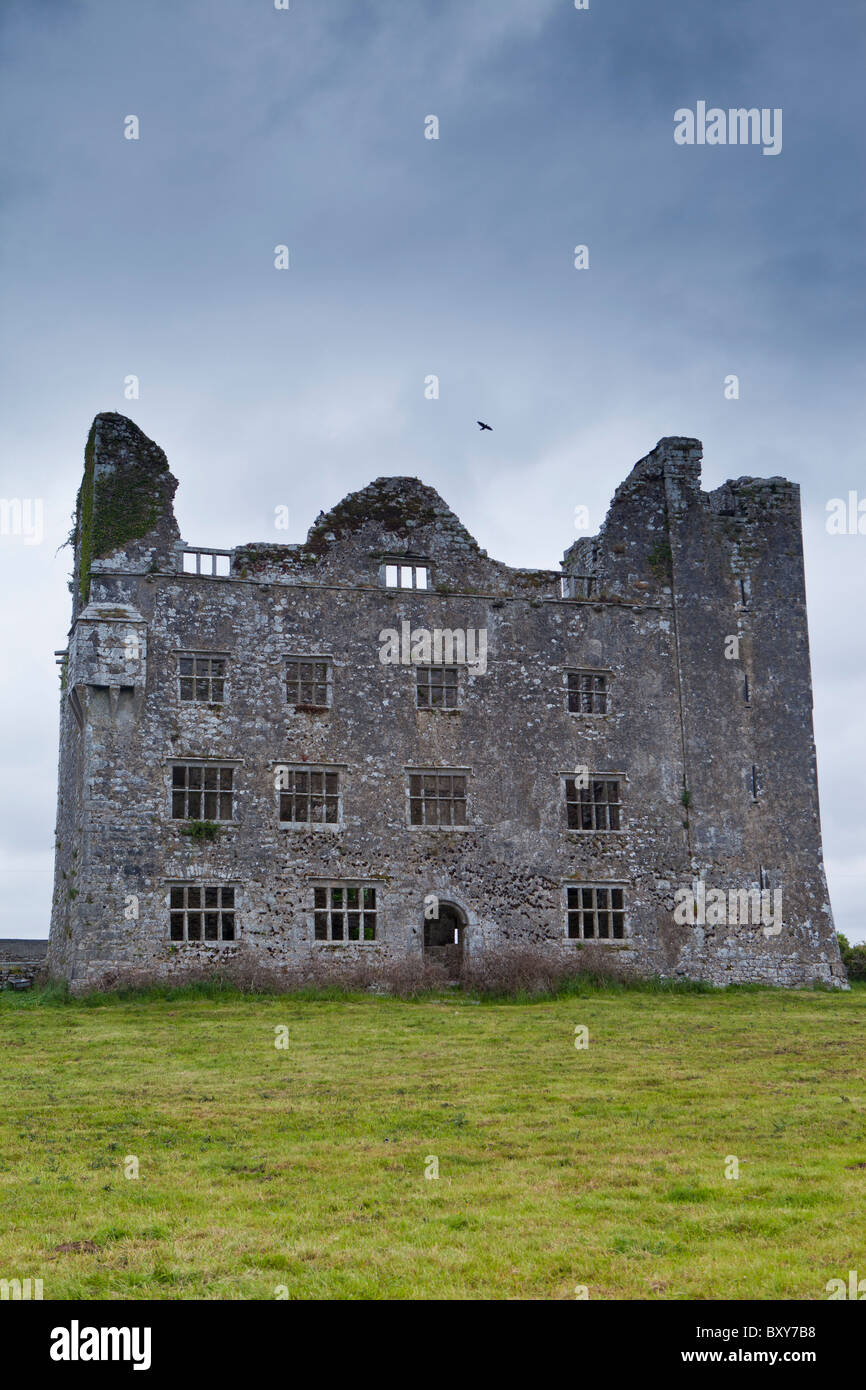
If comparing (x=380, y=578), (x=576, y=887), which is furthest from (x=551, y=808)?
(x=380, y=578)

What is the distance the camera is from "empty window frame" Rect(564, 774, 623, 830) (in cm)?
3169

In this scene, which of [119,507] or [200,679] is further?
[119,507]

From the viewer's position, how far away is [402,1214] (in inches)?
361

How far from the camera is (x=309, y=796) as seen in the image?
97.7 feet

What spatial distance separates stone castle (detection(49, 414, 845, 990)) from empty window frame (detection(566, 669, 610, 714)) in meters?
0.08

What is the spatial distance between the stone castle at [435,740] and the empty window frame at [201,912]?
65 millimetres

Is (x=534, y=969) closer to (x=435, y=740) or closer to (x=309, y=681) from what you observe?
(x=435, y=740)

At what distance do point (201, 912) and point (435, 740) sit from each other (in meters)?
7.12

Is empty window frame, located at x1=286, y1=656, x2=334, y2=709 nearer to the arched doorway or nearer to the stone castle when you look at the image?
the stone castle

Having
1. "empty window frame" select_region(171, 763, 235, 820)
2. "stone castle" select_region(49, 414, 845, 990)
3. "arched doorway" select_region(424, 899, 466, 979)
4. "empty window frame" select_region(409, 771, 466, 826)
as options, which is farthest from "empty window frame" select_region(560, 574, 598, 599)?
"empty window frame" select_region(171, 763, 235, 820)

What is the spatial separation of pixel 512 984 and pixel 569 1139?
16.6 m

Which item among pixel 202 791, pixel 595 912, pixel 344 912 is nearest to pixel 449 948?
pixel 344 912

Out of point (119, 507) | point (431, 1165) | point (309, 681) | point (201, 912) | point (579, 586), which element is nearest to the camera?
point (431, 1165)
